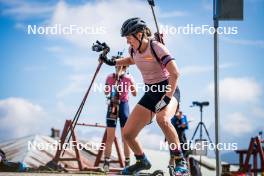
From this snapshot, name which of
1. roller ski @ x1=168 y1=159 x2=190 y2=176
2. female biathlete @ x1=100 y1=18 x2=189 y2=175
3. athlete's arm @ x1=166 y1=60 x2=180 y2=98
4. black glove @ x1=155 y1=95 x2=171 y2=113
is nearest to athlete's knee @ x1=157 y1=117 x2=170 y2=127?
female biathlete @ x1=100 y1=18 x2=189 y2=175

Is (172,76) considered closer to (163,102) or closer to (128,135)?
(163,102)

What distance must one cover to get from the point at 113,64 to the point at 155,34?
0.87 metres

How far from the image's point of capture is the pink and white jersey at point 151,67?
6.26 m

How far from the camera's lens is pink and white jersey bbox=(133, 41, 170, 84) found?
626 centimetres

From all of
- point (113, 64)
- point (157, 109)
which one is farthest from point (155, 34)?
point (157, 109)

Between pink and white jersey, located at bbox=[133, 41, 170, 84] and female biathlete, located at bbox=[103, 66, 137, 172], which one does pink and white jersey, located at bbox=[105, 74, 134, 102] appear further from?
pink and white jersey, located at bbox=[133, 41, 170, 84]

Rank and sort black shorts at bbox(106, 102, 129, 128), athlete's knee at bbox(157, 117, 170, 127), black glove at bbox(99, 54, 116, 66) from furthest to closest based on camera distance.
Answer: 1. black shorts at bbox(106, 102, 129, 128)
2. black glove at bbox(99, 54, 116, 66)
3. athlete's knee at bbox(157, 117, 170, 127)

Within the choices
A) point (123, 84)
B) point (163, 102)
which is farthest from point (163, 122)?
point (123, 84)

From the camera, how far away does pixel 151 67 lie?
6301 mm

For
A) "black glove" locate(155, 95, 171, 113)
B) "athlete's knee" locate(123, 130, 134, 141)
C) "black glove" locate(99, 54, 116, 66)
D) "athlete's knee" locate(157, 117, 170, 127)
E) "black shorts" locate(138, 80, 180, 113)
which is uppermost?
"black glove" locate(99, 54, 116, 66)

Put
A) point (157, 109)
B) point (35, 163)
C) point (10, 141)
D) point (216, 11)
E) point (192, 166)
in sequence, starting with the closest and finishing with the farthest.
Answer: point (216, 11) < point (157, 109) < point (192, 166) < point (35, 163) < point (10, 141)

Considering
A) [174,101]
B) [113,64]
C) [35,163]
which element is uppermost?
[113,64]

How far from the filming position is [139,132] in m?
6.47

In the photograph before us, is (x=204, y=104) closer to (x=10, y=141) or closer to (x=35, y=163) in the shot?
(x=35, y=163)
